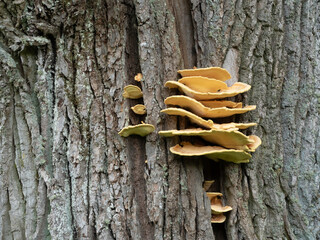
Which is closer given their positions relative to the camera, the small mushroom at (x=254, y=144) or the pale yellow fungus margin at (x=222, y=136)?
the pale yellow fungus margin at (x=222, y=136)

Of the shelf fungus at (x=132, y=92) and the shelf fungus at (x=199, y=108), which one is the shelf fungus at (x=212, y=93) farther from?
the shelf fungus at (x=132, y=92)

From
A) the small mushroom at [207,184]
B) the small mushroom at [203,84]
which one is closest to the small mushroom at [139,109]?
the small mushroom at [203,84]

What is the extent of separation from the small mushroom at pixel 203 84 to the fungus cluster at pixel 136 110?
40 centimetres

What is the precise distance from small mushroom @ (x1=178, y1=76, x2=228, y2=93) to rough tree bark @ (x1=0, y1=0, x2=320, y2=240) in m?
0.26

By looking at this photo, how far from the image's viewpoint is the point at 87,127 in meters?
2.32

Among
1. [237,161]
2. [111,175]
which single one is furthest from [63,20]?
[237,161]

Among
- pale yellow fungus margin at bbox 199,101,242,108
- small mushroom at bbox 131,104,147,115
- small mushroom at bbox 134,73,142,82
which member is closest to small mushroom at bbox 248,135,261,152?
pale yellow fungus margin at bbox 199,101,242,108

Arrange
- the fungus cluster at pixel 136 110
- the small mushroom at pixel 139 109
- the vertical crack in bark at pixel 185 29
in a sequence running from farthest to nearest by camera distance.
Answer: the vertical crack in bark at pixel 185 29
the small mushroom at pixel 139 109
the fungus cluster at pixel 136 110

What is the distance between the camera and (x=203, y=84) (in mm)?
2160

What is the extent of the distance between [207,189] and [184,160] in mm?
380

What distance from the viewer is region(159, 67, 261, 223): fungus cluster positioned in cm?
199

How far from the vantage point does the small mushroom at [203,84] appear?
2090mm

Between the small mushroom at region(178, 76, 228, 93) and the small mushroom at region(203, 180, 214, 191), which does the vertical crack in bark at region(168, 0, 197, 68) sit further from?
the small mushroom at region(203, 180, 214, 191)

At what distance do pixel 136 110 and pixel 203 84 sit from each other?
0.65 m
